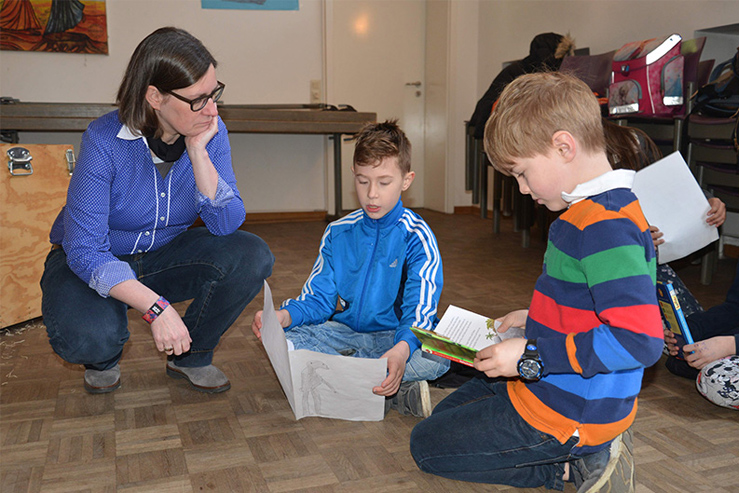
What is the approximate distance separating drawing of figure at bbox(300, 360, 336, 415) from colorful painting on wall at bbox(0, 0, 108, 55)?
151 inches

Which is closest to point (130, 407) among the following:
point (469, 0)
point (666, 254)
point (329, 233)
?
point (329, 233)

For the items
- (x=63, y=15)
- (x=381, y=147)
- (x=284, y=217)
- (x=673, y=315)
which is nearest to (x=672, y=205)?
(x=673, y=315)

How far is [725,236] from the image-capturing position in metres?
3.15

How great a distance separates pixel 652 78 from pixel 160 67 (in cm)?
221

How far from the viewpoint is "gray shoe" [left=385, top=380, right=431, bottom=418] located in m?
1.38

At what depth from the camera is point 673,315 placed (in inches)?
60.4

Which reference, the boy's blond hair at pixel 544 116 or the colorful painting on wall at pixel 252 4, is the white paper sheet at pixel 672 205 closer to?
the boy's blond hair at pixel 544 116

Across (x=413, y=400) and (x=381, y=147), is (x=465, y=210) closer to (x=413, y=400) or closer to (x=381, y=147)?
(x=381, y=147)

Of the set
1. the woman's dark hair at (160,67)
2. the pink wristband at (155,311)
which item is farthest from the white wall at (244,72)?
the pink wristband at (155,311)

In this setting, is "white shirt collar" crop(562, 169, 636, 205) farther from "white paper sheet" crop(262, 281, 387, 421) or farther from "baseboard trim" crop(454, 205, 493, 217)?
"baseboard trim" crop(454, 205, 493, 217)

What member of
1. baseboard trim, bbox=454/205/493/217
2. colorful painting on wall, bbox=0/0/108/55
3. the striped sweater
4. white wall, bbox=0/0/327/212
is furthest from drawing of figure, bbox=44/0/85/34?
the striped sweater

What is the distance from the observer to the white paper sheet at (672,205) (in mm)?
1686

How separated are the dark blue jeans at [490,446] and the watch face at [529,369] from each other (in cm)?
16

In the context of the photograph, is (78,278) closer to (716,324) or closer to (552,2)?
(716,324)
